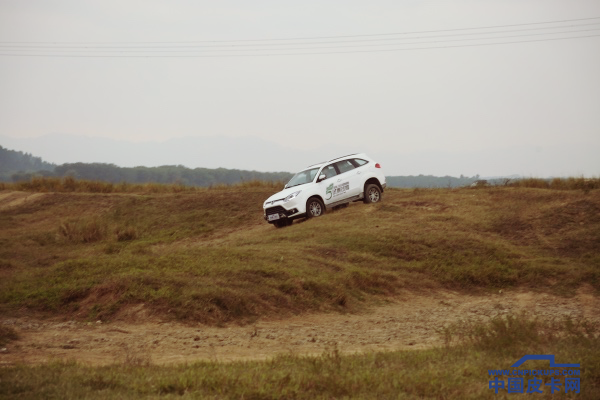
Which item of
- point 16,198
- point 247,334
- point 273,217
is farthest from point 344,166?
point 16,198

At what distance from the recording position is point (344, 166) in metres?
22.7

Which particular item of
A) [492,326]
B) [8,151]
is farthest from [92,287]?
[8,151]

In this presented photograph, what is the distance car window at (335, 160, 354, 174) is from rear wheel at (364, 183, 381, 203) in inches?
35.0

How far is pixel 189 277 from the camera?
1255 cm

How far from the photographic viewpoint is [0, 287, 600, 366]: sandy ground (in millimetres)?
9016

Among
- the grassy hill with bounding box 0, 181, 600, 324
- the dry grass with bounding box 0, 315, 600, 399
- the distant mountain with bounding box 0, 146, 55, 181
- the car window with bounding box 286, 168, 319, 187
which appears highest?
the distant mountain with bounding box 0, 146, 55, 181

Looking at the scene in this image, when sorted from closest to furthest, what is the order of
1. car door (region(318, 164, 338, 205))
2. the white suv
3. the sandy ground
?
1. the sandy ground
2. the white suv
3. car door (region(318, 164, 338, 205))

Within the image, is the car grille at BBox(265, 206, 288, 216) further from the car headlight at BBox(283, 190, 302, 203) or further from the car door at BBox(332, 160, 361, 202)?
the car door at BBox(332, 160, 361, 202)

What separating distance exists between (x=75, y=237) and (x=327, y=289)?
11502 millimetres

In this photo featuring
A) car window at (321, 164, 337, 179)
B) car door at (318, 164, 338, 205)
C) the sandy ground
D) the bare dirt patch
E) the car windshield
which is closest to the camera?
the sandy ground

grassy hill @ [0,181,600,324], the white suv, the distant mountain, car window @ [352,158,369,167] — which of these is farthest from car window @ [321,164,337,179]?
the distant mountain

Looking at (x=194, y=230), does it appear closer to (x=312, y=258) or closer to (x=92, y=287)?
(x=312, y=258)

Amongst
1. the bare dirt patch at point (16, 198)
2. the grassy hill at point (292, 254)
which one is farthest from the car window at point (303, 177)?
the bare dirt patch at point (16, 198)

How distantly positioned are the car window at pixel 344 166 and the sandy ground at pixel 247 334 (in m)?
9.97
